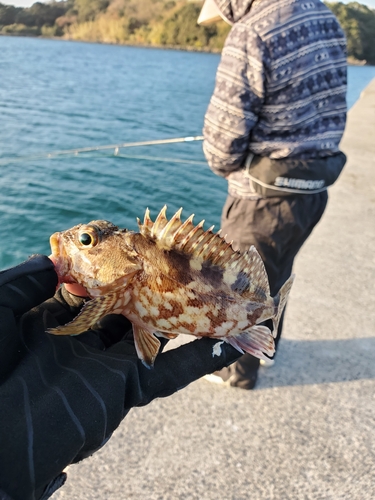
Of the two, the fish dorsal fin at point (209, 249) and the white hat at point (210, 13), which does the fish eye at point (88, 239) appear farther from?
the white hat at point (210, 13)

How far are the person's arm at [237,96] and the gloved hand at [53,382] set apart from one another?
1674 millimetres

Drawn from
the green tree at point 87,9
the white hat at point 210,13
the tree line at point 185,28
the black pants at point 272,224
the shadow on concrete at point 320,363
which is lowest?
the shadow on concrete at point 320,363

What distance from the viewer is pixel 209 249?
7.11 ft

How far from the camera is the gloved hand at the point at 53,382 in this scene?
1470mm

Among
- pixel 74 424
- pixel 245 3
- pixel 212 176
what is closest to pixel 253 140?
pixel 245 3

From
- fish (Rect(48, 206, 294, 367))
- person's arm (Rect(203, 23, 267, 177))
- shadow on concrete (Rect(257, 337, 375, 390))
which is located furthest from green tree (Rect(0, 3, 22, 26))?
shadow on concrete (Rect(257, 337, 375, 390))

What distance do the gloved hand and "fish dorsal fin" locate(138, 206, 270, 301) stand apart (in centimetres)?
44

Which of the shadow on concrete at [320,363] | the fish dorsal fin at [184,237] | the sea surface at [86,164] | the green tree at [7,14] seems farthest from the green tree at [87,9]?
the fish dorsal fin at [184,237]

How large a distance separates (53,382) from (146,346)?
0.51 meters

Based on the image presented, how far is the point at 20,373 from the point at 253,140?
244 centimetres

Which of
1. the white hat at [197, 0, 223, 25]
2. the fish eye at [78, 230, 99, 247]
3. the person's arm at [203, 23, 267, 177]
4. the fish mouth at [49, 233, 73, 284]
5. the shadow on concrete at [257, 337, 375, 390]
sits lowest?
the shadow on concrete at [257, 337, 375, 390]

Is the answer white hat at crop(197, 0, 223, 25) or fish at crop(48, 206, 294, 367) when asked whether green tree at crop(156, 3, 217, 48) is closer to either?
white hat at crop(197, 0, 223, 25)

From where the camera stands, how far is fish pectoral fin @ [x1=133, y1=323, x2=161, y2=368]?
2035 mm

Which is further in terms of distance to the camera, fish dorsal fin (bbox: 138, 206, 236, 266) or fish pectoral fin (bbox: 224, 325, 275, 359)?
fish pectoral fin (bbox: 224, 325, 275, 359)
